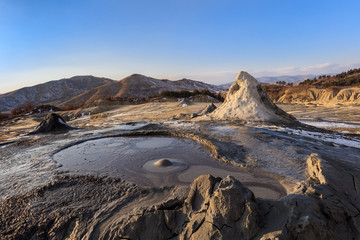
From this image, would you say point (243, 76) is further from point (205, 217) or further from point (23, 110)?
point (23, 110)

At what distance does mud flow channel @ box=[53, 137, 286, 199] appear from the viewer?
10.2ft

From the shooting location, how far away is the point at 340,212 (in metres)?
1.75

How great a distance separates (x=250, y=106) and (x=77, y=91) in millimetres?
68045

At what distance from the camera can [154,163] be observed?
13.0 ft

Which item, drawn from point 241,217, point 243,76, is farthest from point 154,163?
point 243,76

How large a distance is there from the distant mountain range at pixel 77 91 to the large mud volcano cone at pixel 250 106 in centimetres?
3771

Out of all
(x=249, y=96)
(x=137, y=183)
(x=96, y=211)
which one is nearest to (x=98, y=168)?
(x=137, y=183)

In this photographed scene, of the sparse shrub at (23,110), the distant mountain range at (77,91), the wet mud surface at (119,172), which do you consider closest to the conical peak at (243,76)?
the wet mud surface at (119,172)

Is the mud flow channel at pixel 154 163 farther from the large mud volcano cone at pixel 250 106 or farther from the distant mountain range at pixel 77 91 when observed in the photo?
the distant mountain range at pixel 77 91

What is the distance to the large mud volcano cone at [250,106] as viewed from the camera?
7.73 metres

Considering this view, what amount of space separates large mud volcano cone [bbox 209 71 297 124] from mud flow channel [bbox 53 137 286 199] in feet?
11.4

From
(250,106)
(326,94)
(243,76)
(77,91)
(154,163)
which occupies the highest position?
(77,91)

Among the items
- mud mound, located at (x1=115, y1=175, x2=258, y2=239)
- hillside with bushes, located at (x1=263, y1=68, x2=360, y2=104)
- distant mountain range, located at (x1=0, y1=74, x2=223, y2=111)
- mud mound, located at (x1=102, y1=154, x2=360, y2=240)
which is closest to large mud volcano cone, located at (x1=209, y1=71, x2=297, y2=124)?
mud mound, located at (x1=102, y1=154, x2=360, y2=240)

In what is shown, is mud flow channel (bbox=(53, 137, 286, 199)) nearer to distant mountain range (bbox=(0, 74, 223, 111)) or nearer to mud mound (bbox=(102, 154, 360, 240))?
mud mound (bbox=(102, 154, 360, 240))
